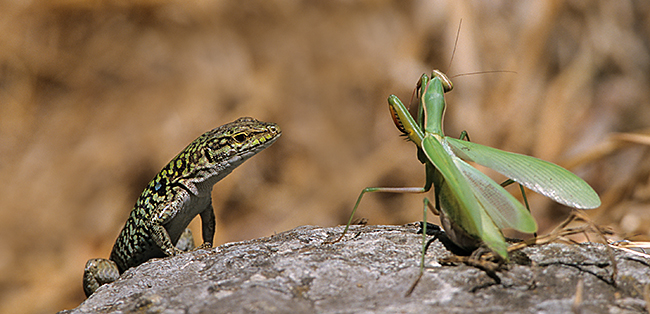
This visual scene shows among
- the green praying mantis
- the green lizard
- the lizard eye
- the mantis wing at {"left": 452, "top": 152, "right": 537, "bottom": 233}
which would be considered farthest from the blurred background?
the mantis wing at {"left": 452, "top": 152, "right": 537, "bottom": 233}

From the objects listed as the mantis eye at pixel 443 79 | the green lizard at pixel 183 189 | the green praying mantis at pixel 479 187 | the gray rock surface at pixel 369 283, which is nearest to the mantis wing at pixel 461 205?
the green praying mantis at pixel 479 187

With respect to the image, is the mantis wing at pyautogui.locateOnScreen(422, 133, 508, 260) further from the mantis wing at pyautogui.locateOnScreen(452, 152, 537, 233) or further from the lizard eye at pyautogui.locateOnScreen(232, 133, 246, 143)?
the lizard eye at pyautogui.locateOnScreen(232, 133, 246, 143)

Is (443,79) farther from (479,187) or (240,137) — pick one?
(240,137)

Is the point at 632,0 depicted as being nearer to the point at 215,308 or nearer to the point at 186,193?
the point at 186,193

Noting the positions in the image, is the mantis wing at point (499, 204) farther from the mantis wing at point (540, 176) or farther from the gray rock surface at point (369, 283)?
the gray rock surface at point (369, 283)

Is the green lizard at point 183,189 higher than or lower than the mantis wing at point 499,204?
higher
